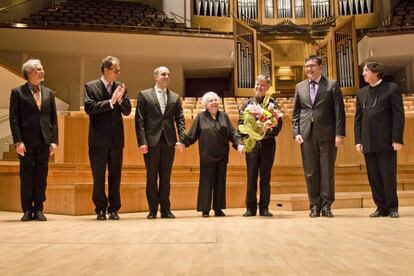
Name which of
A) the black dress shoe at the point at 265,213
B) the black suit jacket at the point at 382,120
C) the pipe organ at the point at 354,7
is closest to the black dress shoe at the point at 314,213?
the black dress shoe at the point at 265,213

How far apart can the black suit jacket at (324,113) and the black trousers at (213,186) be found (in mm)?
577

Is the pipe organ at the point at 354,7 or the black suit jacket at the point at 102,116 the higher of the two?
the pipe organ at the point at 354,7

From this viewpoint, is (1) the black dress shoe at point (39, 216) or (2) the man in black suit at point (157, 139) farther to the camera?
(2) the man in black suit at point (157, 139)

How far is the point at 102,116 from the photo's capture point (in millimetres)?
2971

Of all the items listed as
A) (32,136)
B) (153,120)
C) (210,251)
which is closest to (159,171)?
(153,120)

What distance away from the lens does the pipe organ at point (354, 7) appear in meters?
11.3

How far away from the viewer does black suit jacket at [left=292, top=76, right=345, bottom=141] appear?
118 inches

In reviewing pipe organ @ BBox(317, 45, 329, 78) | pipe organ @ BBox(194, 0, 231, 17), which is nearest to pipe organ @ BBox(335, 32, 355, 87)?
pipe organ @ BBox(317, 45, 329, 78)

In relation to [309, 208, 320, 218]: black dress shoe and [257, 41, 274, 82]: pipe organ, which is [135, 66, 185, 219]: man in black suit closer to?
[309, 208, 320, 218]: black dress shoe

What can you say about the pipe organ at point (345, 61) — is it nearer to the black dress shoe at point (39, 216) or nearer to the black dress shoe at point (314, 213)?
the black dress shoe at point (314, 213)

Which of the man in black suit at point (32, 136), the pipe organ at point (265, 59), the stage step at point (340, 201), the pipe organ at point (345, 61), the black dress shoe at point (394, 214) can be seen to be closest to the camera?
the black dress shoe at point (394, 214)

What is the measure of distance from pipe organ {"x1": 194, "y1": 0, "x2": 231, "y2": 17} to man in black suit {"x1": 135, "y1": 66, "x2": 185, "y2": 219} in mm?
8397

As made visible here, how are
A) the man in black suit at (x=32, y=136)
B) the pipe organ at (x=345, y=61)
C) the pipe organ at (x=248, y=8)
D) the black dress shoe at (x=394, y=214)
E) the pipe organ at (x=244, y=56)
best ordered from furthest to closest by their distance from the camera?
the pipe organ at (x=248, y=8), the pipe organ at (x=244, y=56), the pipe organ at (x=345, y=61), the man in black suit at (x=32, y=136), the black dress shoe at (x=394, y=214)

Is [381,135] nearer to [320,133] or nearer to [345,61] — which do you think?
[320,133]
